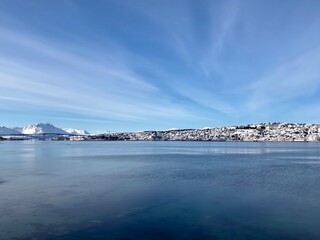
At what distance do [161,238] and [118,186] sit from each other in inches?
412

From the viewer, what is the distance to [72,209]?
1449 centimetres

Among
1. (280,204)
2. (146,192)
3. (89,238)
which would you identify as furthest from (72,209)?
(280,204)

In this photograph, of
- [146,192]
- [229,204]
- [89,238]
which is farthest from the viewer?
[146,192]

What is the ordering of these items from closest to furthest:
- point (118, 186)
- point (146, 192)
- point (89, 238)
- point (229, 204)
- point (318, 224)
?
point (89, 238) → point (318, 224) → point (229, 204) → point (146, 192) → point (118, 186)

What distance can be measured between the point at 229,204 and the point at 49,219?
822 cm

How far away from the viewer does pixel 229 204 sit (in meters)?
15.9

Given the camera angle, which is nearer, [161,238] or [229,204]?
[161,238]

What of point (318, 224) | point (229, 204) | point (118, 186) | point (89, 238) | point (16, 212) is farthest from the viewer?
point (118, 186)

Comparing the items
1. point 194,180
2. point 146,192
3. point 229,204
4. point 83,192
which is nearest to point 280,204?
point 229,204

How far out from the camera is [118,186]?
68.7 ft

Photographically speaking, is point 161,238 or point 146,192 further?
point 146,192

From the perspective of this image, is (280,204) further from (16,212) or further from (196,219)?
(16,212)

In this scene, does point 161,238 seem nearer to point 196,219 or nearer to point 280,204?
point 196,219

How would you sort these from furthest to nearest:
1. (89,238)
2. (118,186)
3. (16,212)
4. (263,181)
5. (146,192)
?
(263,181)
(118,186)
(146,192)
(16,212)
(89,238)
